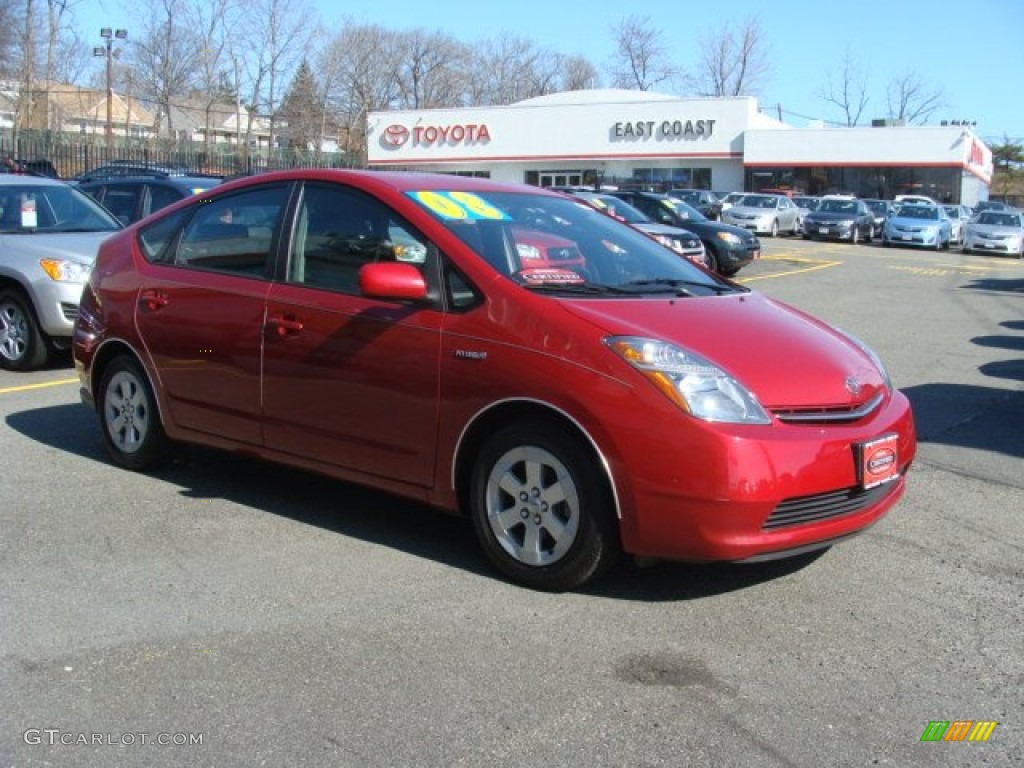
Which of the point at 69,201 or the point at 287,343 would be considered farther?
the point at 69,201

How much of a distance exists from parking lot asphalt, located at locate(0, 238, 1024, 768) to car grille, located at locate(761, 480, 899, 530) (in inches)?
15.7

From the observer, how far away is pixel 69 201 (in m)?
10.3

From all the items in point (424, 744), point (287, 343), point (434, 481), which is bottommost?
point (424, 744)

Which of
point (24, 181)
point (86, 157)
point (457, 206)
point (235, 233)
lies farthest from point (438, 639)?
point (86, 157)

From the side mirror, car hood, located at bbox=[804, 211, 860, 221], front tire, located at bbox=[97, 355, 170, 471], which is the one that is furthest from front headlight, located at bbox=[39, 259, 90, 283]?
car hood, located at bbox=[804, 211, 860, 221]

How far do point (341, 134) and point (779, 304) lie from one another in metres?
73.2

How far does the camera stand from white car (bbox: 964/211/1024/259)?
32656 mm

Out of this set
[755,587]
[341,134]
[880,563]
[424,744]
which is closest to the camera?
[424,744]

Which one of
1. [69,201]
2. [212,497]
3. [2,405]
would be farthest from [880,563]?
[69,201]

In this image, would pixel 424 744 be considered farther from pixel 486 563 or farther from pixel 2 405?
pixel 2 405

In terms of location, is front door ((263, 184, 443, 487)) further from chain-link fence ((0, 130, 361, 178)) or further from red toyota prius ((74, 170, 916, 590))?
chain-link fence ((0, 130, 361, 178))

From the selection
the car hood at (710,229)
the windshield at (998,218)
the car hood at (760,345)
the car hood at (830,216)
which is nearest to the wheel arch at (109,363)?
the car hood at (760,345)

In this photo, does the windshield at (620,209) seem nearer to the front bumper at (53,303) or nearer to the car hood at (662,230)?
the car hood at (662,230)

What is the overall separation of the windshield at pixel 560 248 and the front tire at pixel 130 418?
206 centimetres
